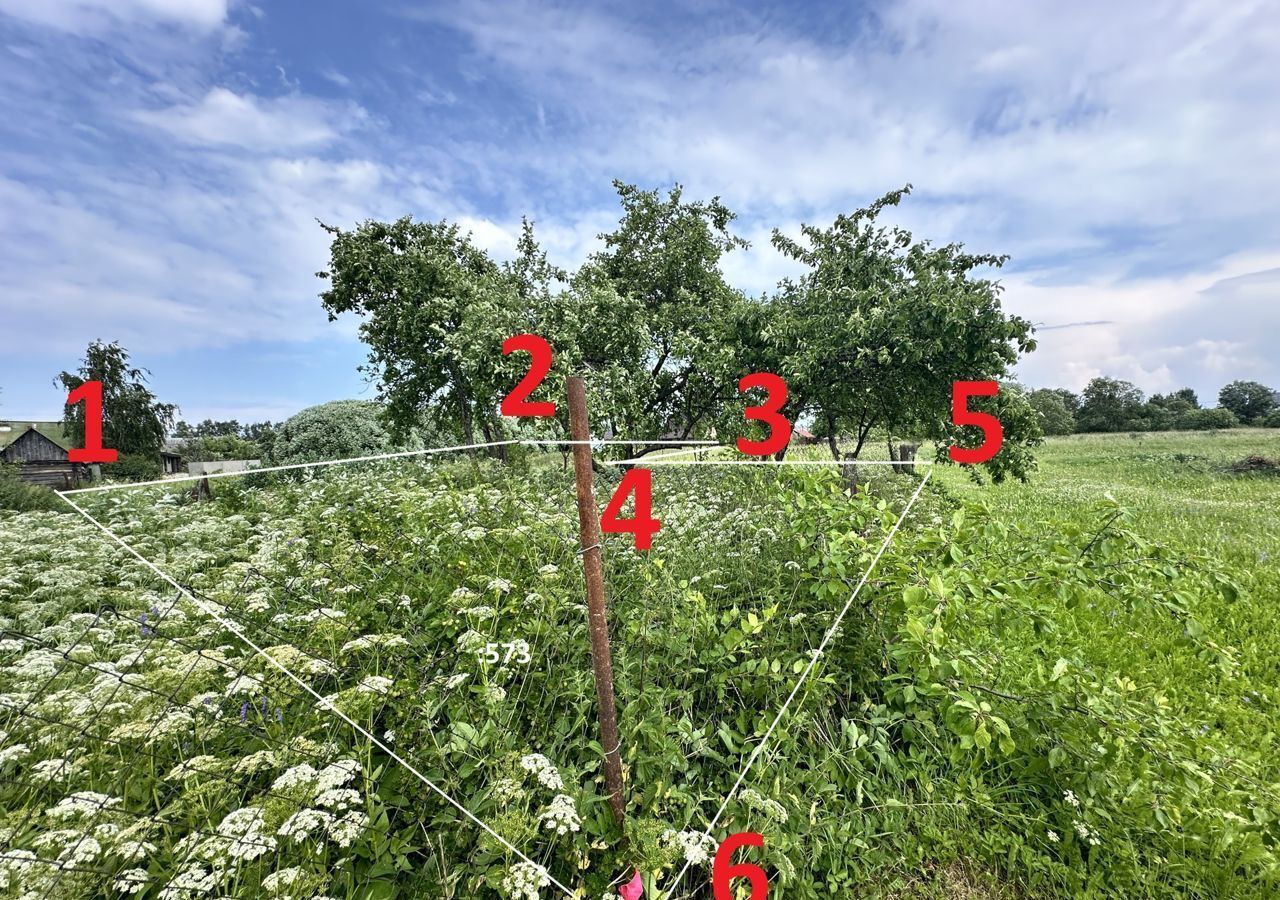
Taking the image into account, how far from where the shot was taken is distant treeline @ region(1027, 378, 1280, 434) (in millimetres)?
33281

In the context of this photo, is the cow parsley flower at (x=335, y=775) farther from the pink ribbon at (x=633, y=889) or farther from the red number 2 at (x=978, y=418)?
the red number 2 at (x=978, y=418)

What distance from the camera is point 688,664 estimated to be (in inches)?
105

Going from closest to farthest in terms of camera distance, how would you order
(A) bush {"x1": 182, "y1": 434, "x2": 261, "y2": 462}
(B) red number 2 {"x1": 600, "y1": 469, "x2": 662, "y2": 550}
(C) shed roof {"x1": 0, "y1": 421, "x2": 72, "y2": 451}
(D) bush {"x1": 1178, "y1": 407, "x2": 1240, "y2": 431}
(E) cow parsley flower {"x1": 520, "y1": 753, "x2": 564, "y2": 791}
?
(E) cow parsley flower {"x1": 520, "y1": 753, "x2": 564, "y2": 791} → (B) red number 2 {"x1": 600, "y1": 469, "x2": 662, "y2": 550} → (C) shed roof {"x1": 0, "y1": 421, "x2": 72, "y2": 451} → (D) bush {"x1": 1178, "y1": 407, "x2": 1240, "y2": 431} → (A) bush {"x1": 182, "y1": 434, "x2": 261, "y2": 462}

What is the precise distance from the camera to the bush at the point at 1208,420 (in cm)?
3247

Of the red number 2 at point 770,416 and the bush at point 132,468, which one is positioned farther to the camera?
the bush at point 132,468

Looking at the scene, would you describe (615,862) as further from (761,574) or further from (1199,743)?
(1199,743)

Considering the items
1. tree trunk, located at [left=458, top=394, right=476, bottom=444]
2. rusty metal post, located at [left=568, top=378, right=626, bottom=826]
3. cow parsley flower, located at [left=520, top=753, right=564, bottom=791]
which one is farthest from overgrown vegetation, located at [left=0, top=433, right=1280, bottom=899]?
tree trunk, located at [left=458, top=394, right=476, bottom=444]

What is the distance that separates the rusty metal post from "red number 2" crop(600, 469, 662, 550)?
0.65m

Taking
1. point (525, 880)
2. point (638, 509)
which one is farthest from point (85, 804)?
point (638, 509)

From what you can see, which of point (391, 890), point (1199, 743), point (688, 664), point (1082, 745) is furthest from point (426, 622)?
point (1199, 743)

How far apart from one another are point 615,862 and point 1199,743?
2797mm

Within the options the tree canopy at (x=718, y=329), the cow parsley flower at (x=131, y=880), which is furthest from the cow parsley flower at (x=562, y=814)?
the tree canopy at (x=718, y=329)

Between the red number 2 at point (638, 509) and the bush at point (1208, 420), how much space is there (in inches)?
1759

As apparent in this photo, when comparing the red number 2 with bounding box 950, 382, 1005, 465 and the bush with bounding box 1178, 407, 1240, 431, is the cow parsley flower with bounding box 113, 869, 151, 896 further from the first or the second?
the bush with bounding box 1178, 407, 1240, 431
